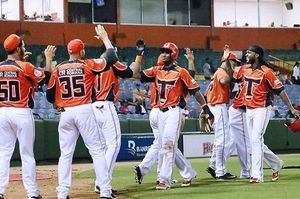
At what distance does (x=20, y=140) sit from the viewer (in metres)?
10.1

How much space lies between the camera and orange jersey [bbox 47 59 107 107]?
32.3 feet

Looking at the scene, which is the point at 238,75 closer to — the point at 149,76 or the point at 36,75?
the point at 149,76

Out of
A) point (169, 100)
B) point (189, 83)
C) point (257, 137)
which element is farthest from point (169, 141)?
point (257, 137)

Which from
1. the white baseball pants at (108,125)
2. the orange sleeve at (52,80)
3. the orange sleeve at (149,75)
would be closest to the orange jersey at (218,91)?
the orange sleeve at (149,75)

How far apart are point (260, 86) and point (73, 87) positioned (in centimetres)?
387

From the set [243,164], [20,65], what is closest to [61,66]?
[20,65]

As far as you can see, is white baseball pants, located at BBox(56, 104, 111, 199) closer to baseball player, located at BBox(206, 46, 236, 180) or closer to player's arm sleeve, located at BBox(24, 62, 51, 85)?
player's arm sleeve, located at BBox(24, 62, 51, 85)

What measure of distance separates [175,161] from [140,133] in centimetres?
1157

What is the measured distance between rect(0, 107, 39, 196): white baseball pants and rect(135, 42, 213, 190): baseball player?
7.81 feet

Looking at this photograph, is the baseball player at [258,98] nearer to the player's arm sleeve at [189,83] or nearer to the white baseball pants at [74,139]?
the player's arm sleeve at [189,83]

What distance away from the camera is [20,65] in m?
10.2

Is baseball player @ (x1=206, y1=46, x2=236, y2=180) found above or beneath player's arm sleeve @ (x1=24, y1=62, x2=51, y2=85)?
beneath

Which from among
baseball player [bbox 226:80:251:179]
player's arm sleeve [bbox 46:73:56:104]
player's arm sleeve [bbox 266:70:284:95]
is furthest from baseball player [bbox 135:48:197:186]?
player's arm sleeve [bbox 46:73:56:104]

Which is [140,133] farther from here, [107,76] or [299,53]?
[299,53]
